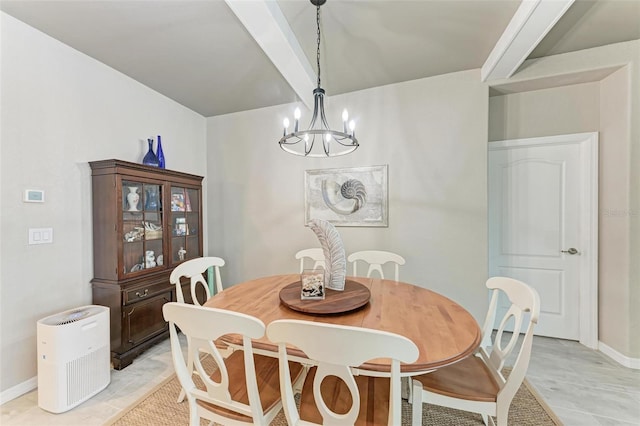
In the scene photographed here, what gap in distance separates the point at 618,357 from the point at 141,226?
4372mm

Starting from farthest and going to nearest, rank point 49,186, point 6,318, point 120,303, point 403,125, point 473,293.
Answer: point 403,125
point 473,293
point 120,303
point 49,186
point 6,318

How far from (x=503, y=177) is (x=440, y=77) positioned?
4.12 feet

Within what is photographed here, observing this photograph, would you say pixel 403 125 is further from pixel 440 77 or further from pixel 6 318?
pixel 6 318

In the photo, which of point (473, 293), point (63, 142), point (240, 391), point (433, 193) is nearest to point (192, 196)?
point (63, 142)

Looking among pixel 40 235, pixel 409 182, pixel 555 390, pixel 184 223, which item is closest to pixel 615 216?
pixel 555 390

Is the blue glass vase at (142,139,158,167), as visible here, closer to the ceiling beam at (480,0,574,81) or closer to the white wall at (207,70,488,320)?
the white wall at (207,70,488,320)

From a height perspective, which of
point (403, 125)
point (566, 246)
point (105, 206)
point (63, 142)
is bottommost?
point (566, 246)

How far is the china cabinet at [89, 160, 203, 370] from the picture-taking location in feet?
7.02

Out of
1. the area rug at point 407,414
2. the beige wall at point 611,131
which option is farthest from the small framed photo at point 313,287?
the beige wall at point 611,131

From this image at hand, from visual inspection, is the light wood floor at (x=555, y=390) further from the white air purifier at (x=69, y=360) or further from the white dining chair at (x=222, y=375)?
the white dining chair at (x=222, y=375)

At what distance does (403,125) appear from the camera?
2.70 m

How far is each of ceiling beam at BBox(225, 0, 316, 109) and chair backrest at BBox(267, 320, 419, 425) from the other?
182 cm

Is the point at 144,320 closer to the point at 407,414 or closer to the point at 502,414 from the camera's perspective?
the point at 407,414

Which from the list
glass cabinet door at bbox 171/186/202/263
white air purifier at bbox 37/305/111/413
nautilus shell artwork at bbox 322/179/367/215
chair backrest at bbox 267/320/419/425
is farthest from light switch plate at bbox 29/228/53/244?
nautilus shell artwork at bbox 322/179/367/215
